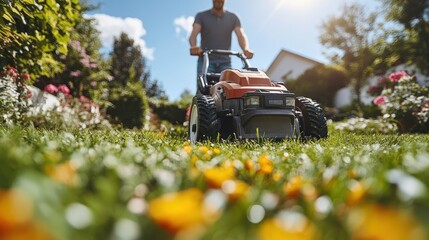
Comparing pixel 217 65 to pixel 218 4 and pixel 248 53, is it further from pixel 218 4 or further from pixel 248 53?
pixel 218 4

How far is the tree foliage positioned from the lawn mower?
2276 cm

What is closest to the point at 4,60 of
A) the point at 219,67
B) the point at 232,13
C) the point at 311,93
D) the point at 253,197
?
the point at 219,67

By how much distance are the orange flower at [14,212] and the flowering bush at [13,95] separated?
5.12 m

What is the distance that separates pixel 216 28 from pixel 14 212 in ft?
19.8

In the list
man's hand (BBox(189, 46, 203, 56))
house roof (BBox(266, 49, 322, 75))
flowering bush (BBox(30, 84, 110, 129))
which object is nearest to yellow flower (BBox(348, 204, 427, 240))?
man's hand (BBox(189, 46, 203, 56))

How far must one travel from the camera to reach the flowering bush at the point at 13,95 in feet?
18.7

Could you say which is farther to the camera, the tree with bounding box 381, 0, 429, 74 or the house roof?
the house roof

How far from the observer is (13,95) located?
603 centimetres

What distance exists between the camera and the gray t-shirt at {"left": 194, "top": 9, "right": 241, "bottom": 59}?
638 centimetres

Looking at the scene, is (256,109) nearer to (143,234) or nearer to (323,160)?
(323,160)

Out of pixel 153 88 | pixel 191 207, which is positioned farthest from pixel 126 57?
pixel 191 207

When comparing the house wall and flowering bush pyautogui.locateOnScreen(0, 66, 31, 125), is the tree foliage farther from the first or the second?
flowering bush pyautogui.locateOnScreen(0, 66, 31, 125)

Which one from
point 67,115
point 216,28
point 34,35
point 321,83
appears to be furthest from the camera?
point 321,83

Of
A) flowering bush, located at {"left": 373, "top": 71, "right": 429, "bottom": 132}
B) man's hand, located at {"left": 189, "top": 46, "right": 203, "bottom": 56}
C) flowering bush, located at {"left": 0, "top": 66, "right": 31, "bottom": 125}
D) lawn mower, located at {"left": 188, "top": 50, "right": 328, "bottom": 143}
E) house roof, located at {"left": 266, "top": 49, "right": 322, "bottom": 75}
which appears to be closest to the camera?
lawn mower, located at {"left": 188, "top": 50, "right": 328, "bottom": 143}
